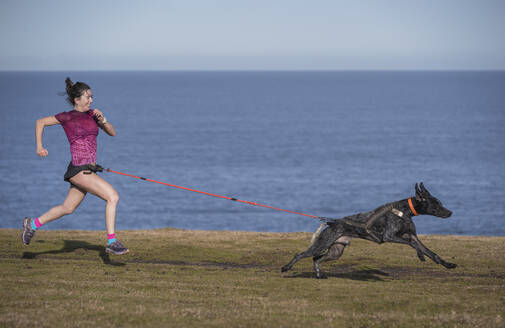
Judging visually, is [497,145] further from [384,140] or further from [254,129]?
[254,129]

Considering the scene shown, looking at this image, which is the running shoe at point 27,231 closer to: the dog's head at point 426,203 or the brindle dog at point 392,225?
the brindle dog at point 392,225

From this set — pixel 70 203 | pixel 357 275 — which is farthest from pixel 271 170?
pixel 70 203

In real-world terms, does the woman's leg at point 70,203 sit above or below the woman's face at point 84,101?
below

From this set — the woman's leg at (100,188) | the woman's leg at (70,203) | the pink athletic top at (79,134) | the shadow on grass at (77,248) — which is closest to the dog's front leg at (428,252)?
the woman's leg at (100,188)

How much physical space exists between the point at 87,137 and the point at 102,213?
206 feet

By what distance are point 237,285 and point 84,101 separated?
16.7 feet

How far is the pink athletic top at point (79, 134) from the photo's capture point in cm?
1245

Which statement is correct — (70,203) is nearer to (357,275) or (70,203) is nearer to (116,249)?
(116,249)

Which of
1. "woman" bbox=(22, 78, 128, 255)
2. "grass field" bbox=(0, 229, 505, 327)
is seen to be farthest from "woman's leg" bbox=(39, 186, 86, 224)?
"grass field" bbox=(0, 229, 505, 327)

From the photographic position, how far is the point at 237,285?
1280 centimetres

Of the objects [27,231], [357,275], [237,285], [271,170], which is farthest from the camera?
[271,170]

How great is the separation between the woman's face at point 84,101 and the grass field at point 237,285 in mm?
3679

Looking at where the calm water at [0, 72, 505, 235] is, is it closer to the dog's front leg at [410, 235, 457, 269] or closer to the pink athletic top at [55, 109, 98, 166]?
the pink athletic top at [55, 109, 98, 166]

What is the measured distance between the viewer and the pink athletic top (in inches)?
490
